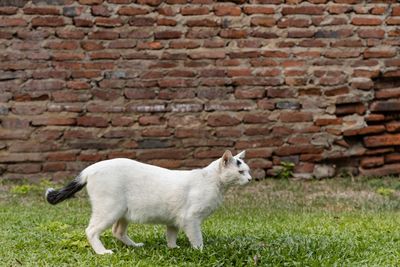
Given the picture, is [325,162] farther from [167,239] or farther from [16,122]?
[167,239]

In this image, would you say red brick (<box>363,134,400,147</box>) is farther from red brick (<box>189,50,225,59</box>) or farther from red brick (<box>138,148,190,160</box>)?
red brick (<box>138,148,190,160</box>)

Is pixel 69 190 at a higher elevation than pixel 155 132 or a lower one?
higher

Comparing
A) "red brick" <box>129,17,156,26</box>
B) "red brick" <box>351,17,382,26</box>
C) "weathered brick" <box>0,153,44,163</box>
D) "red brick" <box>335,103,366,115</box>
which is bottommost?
"weathered brick" <box>0,153,44,163</box>

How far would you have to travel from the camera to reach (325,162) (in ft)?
29.9

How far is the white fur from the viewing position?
461 centimetres

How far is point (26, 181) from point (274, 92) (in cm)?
331

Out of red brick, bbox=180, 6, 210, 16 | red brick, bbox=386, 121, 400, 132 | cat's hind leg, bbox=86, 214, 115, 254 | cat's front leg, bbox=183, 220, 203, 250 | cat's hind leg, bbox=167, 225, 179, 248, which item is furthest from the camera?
red brick, bbox=386, 121, 400, 132

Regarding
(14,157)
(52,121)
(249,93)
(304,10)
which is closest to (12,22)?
(52,121)

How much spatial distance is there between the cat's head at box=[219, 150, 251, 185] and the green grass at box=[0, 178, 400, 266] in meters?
0.45

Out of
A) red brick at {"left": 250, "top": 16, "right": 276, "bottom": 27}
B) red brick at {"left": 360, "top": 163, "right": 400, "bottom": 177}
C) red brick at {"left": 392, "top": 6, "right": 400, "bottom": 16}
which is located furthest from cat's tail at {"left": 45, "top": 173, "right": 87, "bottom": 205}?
red brick at {"left": 392, "top": 6, "right": 400, "bottom": 16}

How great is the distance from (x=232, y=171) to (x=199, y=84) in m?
4.19

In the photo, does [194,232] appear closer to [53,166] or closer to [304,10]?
[53,166]

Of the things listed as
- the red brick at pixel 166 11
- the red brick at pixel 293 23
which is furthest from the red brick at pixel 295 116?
the red brick at pixel 166 11

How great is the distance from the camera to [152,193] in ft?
15.4
